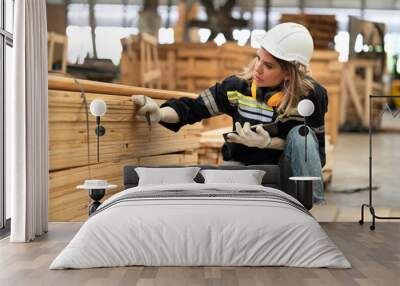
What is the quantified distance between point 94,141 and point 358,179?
254cm

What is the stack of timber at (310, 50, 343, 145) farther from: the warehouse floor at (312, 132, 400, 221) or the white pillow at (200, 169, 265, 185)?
the white pillow at (200, 169, 265, 185)

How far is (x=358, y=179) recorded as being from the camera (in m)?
6.28

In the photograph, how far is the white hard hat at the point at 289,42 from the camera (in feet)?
19.9

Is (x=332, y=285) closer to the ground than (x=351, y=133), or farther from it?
closer to the ground

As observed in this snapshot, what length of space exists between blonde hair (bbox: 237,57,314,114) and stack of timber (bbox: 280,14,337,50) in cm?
37

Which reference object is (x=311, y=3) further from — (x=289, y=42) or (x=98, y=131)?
(x=98, y=131)

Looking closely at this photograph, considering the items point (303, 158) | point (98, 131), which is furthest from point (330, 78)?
point (98, 131)

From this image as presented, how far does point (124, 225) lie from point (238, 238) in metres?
0.73

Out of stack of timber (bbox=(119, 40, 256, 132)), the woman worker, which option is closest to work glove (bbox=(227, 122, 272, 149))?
the woman worker

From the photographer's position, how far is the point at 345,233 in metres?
5.69

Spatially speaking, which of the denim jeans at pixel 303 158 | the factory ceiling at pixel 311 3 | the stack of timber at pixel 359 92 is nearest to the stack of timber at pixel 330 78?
the stack of timber at pixel 359 92

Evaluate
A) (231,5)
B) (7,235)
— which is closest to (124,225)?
(7,235)

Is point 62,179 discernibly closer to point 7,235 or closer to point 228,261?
point 7,235

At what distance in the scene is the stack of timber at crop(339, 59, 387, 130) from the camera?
6246 mm
